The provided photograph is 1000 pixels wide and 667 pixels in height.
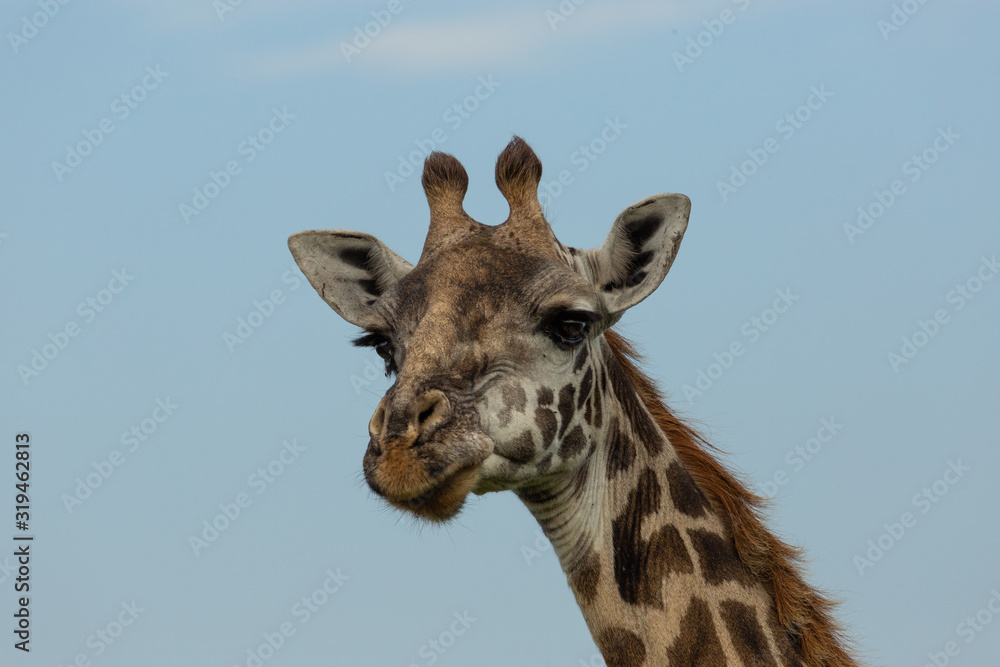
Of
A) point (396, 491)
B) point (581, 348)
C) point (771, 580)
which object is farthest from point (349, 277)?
point (771, 580)

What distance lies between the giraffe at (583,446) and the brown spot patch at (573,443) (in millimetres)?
13

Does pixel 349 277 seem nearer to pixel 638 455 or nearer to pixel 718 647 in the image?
pixel 638 455

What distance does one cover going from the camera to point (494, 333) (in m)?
8.36

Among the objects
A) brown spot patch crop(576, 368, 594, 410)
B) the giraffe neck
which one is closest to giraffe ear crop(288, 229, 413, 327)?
Result: brown spot patch crop(576, 368, 594, 410)

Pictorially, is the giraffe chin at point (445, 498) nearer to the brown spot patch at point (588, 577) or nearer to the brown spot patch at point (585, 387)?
the brown spot patch at point (585, 387)

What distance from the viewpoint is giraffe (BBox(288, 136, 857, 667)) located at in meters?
7.86

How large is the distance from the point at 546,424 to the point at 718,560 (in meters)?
1.72

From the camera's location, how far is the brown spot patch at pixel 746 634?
8305mm

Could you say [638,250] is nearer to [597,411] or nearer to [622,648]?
[597,411]

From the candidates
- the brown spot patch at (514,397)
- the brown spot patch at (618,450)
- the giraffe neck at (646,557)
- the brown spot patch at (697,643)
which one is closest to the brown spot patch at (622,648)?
the giraffe neck at (646,557)

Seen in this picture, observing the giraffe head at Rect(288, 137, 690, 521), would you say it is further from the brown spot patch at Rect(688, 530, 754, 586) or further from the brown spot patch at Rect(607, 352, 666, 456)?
the brown spot patch at Rect(688, 530, 754, 586)

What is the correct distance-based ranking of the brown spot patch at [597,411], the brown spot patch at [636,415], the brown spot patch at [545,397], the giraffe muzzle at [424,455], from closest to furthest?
the giraffe muzzle at [424,455] < the brown spot patch at [545,397] < the brown spot patch at [597,411] < the brown spot patch at [636,415]

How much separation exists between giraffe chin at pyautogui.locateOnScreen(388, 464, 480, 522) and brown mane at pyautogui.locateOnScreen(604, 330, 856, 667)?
2.31m

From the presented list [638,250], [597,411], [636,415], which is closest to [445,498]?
[597,411]
